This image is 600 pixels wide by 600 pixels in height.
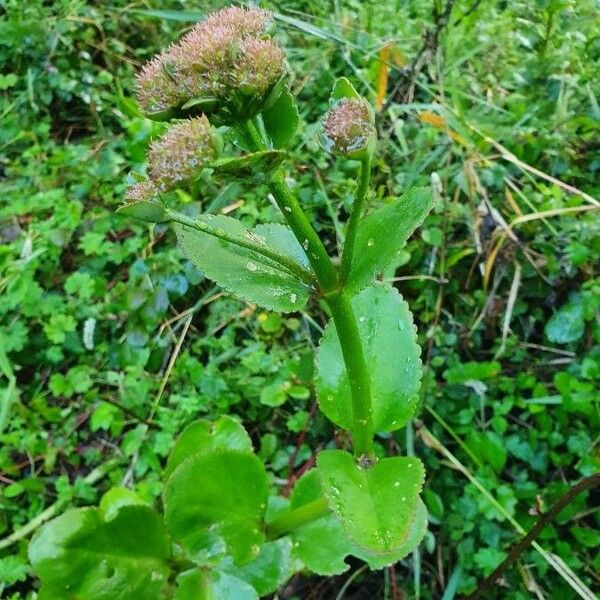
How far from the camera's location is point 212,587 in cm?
143

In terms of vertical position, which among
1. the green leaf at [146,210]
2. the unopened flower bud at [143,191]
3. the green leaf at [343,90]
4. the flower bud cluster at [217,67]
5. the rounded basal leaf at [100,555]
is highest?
the flower bud cluster at [217,67]

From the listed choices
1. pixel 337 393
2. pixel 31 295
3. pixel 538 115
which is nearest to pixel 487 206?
pixel 538 115

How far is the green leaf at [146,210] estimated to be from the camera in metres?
0.81

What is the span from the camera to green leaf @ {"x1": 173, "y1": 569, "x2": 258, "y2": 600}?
1411mm

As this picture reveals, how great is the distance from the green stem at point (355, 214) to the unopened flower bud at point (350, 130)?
23 mm

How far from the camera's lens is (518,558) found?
145 cm

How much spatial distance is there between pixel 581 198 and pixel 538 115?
17.3 inches

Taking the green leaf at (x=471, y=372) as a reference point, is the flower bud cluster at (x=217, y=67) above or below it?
above

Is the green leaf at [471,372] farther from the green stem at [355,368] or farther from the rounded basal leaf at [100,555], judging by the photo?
the rounded basal leaf at [100,555]

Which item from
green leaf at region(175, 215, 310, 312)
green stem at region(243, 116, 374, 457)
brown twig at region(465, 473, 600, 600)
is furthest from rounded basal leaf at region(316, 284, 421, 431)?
brown twig at region(465, 473, 600, 600)

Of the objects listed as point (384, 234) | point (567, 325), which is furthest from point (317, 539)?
point (567, 325)

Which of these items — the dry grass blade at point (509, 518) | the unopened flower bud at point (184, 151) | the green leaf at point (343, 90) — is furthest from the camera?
the dry grass blade at point (509, 518)

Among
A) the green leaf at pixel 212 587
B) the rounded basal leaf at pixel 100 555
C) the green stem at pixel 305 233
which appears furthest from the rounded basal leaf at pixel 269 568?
the green stem at pixel 305 233

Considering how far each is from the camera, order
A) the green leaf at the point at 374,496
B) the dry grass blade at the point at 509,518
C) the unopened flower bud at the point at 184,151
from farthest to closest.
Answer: the dry grass blade at the point at 509,518 < the green leaf at the point at 374,496 < the unopened flower bud at the point at 184,151
